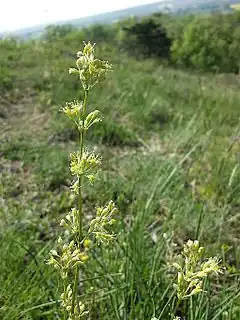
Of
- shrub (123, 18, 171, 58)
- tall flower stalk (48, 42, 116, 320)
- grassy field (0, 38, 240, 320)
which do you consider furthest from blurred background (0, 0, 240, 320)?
shrub (123, 18, 171, 58)

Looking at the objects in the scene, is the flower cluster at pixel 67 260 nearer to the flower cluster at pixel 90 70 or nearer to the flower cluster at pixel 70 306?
the flower cluster at pixel 70 306

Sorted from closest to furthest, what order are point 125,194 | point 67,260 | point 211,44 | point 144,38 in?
point 67,260 < point 125,194 < point 144,38 < point 211,44

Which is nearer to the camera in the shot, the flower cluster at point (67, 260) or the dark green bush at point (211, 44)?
the flower cluster at point (67, 260)

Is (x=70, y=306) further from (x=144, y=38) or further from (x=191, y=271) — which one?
(x=144, y=38)

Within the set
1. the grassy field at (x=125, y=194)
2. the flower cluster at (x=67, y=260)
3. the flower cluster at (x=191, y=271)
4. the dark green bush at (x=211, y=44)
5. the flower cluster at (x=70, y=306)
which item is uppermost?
the flower cluster at (x=67, y=260)

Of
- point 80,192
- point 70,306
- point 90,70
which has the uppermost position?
point 90,70

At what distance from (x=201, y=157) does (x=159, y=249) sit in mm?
2203

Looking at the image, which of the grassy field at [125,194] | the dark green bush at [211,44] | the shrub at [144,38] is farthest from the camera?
the dark green bush at [211,44]

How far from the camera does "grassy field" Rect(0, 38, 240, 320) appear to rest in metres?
1.97

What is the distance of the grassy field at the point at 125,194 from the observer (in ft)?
6.48

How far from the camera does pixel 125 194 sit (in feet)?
11.8

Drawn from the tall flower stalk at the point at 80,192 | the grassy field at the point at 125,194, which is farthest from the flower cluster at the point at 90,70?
the grassy field at the point at 125,194

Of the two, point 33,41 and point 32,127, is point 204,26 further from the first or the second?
point 32,127

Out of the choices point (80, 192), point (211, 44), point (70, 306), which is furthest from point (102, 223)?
point (211, 44)
